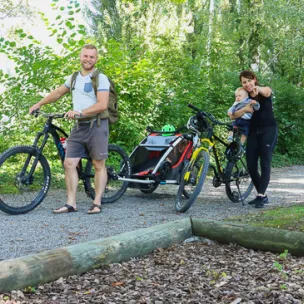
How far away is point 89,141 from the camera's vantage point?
6.56 meters

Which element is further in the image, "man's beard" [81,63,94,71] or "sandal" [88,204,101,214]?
"sandal" [88,204,101,214]

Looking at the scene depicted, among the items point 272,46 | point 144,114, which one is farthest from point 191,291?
point 272,46

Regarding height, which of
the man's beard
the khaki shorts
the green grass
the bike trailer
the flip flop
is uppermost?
the man's beard

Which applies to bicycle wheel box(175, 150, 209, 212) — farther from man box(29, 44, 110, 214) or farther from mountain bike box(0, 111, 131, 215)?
mountain bike box(0, 111, 131, 215)

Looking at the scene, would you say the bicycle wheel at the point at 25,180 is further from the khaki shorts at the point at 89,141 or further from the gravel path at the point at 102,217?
the khaki shorts at the point at 89,141

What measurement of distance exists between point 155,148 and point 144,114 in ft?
13.0

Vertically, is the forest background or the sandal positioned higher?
the forest background

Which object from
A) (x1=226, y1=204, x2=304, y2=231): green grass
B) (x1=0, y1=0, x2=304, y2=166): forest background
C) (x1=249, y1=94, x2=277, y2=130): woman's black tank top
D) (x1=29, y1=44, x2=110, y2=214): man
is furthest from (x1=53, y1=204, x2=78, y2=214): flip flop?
(x1=0, y1=0, x2=304, y2=166): forest background

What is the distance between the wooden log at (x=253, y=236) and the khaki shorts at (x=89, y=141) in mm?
1985

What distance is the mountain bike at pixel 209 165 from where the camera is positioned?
682 cm

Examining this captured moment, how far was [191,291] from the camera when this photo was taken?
361 cm

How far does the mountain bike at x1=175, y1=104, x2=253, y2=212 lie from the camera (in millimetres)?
6820

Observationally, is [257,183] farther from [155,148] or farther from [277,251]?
[277,251]

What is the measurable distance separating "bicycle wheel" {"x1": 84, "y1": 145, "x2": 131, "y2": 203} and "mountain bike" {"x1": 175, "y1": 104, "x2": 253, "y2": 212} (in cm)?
90
